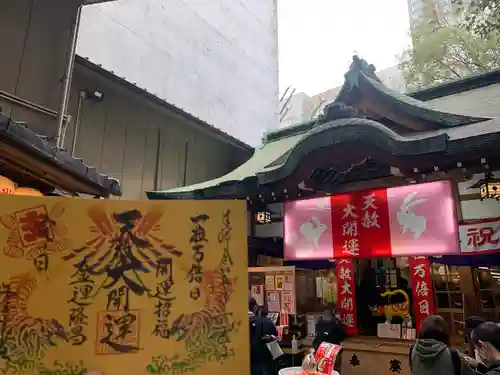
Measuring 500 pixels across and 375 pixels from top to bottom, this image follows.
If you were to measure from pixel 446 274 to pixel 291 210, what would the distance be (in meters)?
4.82

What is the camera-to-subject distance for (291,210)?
333 inches

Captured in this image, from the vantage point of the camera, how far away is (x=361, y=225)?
7.48 meters

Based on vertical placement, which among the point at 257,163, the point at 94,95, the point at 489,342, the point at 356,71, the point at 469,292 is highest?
the point at 94,95

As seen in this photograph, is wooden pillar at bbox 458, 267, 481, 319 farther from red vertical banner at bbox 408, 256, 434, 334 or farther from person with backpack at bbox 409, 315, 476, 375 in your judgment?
person with backpack at bbox 409, 315, 476, 375

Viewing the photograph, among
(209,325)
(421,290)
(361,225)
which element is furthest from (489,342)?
(421,290)

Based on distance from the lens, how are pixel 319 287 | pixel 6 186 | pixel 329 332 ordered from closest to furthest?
pixel 6 186 < pixel 329 332 < pixel 319 287

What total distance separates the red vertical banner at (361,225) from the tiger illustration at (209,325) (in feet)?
17.8

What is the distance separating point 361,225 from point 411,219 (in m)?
0.97

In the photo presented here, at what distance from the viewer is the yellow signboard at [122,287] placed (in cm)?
212

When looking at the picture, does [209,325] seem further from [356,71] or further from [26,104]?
[356,71]

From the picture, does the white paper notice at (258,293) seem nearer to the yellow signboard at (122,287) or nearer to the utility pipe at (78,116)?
the utility pipe at (78,116)

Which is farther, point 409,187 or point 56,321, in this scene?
point 409,187

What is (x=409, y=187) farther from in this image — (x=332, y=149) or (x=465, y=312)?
(x=465, y=312)

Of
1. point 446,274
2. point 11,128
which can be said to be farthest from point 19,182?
point 446,274
